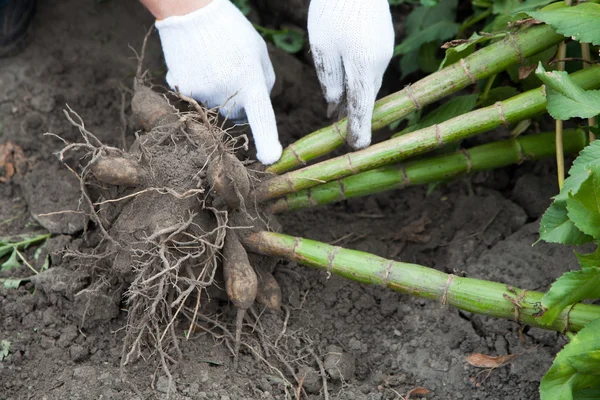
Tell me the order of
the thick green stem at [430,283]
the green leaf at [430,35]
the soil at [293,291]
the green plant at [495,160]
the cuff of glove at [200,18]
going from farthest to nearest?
the green leaf at [430,35] < the cuff of glove at [200,18] < the soil at [293,291] < the thick green stem at [430,283] < the green plant at [495,160]

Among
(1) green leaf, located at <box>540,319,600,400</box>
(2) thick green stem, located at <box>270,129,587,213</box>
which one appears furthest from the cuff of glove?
(1) green leaf, located at <box>540,319,600,400</box>

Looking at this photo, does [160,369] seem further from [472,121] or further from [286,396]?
[472,121]

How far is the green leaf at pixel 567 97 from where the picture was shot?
1384mm

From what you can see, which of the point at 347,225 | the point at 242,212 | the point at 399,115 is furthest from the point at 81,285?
the point at 399,115

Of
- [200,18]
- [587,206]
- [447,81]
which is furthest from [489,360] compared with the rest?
[200,18]

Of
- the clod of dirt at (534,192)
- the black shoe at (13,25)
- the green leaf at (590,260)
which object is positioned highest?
the black shoe at (13,25)

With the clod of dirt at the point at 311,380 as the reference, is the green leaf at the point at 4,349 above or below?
above

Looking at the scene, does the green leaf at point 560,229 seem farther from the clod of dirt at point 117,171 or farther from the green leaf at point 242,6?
the green leaf at point 242,6

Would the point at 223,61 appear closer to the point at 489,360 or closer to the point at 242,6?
the point at 242,6

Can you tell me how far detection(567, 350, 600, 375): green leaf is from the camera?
1194 mm

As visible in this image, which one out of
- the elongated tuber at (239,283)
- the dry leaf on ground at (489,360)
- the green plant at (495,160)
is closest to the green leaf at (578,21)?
the green plant at (495,160)

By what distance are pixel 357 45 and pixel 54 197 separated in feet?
3.30

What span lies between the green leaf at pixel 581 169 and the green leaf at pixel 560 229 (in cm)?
4

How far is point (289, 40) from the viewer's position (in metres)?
2.38
